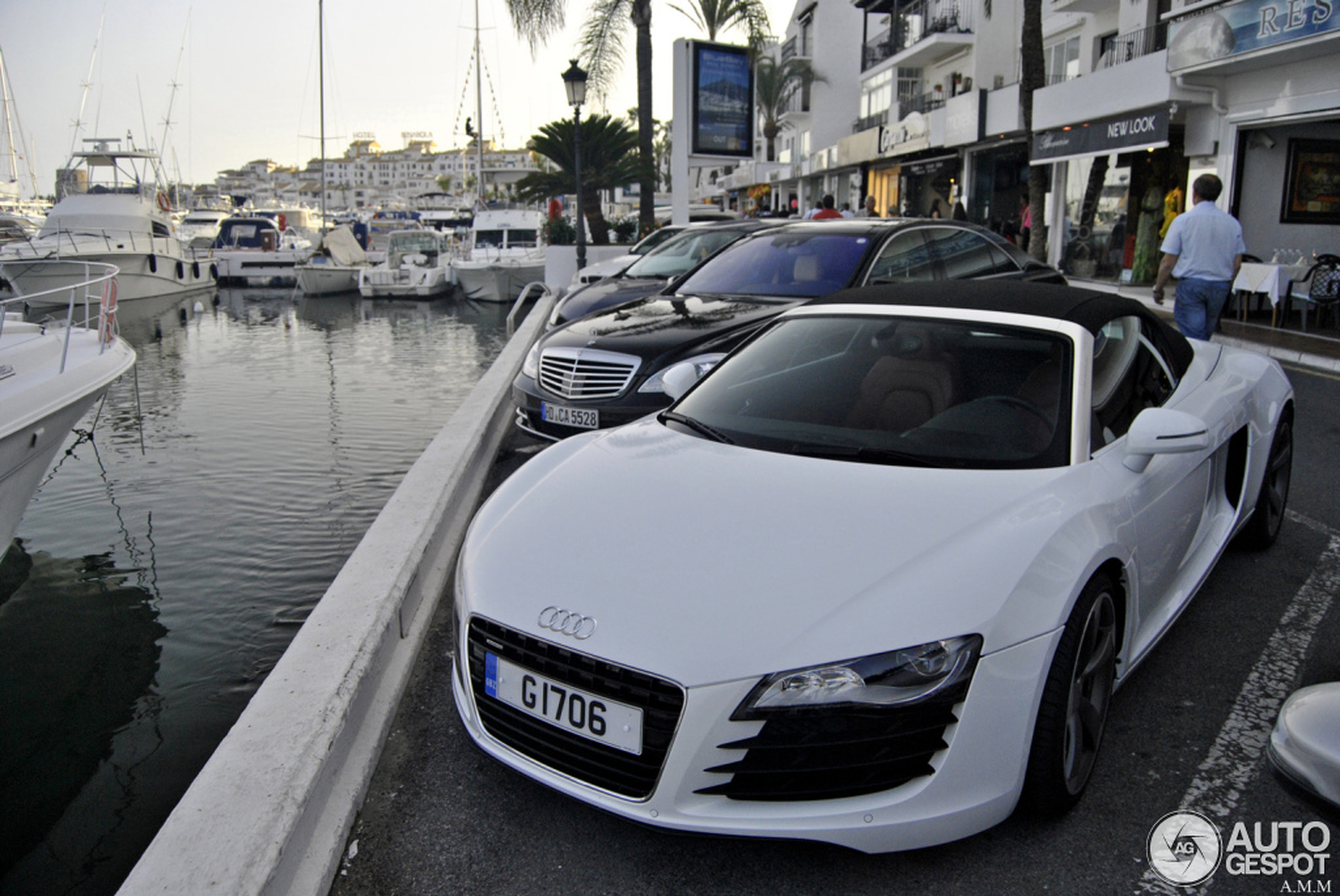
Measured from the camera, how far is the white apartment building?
15.9 meters

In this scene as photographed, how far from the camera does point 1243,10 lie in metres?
15.5

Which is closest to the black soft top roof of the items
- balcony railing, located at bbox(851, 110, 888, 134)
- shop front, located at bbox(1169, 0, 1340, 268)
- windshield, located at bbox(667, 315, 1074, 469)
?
windshield, located at bbox(667, 315, 1074, 469)

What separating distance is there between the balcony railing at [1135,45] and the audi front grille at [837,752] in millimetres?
18987

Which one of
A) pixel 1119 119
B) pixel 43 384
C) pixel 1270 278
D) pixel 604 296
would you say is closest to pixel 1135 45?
pixel 1119 119

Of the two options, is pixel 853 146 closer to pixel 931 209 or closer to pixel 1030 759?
pixel 931 209

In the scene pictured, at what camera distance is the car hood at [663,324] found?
6.41 meters

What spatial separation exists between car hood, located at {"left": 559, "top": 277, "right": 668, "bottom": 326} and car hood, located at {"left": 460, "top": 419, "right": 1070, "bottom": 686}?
218 inches

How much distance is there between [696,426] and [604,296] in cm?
564

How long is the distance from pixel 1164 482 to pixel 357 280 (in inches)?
1171

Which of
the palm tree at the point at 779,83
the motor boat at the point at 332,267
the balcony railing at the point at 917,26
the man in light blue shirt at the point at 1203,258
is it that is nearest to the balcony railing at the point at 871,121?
the balcony railing at the point at 917,26

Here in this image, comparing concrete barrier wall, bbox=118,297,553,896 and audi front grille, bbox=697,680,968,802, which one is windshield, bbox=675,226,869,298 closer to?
concrete barrier wall, bbox=118,297,553,896

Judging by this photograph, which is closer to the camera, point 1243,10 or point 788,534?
point 788,534

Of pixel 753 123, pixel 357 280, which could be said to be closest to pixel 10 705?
pixel 753 123

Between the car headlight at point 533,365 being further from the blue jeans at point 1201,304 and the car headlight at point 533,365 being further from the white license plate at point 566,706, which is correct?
the blue jeans at point 1201,304
